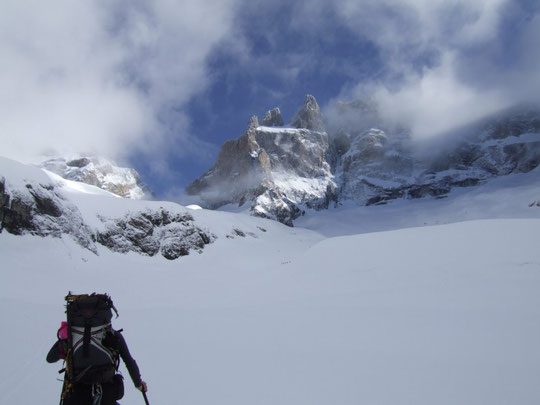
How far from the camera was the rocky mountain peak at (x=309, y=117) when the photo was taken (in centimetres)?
16912

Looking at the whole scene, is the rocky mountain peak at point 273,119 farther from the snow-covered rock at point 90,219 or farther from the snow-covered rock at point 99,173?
the snow-covered rock at point 90,219

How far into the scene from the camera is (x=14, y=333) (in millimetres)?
10477

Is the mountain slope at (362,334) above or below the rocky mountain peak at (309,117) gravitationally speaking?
below

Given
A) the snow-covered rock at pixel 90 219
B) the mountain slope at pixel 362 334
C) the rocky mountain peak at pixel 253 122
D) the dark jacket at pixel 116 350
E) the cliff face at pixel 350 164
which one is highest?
the rocky mountain peak at pixel 253 122

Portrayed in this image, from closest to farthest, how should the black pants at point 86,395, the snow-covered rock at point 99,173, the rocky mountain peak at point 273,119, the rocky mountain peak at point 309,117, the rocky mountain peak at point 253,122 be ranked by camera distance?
1. the black pants at point 86,395
2. the snow-covered rock at point 99,173
3. the rocky mountain peak at point 253,122
4. the rocky mountain peak at point 309,117
5. the rocky mountain peak at point 273,119

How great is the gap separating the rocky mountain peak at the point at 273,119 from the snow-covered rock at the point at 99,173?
69915mm

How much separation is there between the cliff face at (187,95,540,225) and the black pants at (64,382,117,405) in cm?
10963

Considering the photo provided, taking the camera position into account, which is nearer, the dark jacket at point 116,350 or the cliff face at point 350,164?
the dark jacket at point 116,350

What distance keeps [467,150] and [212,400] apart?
163 meters

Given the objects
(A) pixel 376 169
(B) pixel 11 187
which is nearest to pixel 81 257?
(B) pixel 11 187

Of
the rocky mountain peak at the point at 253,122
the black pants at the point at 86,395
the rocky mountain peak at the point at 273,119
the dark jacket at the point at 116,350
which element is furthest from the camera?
the rocky mountain peak at the point at 273,119

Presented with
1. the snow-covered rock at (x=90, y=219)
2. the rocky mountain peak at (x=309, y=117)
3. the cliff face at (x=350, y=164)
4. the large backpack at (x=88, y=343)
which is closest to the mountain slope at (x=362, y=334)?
the large backpack at (x=88, y=343)

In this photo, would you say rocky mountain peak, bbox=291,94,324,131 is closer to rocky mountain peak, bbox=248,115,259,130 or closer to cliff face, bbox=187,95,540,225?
cliff face, bbox=187,95,540,225

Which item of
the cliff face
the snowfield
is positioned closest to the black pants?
the snowfield
